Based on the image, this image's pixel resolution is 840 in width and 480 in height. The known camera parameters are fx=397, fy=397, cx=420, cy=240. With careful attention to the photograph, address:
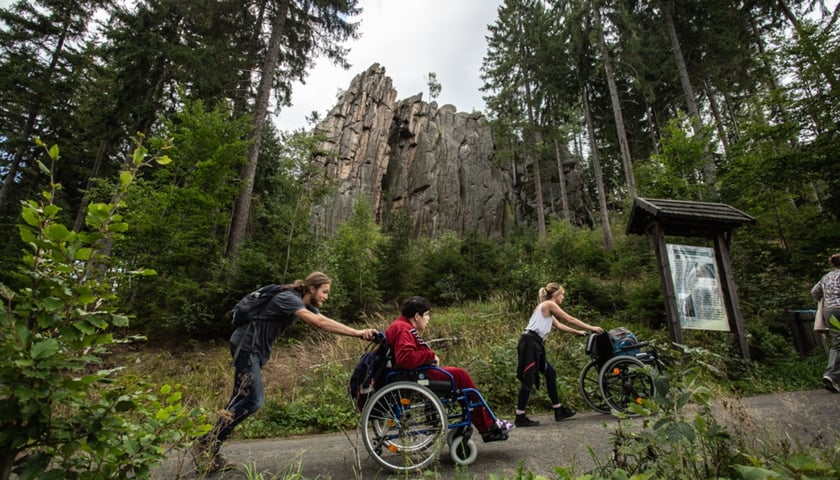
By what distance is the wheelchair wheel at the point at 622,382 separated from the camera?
4.89 meters

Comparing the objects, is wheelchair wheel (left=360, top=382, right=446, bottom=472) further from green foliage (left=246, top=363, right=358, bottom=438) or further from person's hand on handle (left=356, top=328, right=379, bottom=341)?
green foliage (left=246, top=363, right=358, bottom=438)

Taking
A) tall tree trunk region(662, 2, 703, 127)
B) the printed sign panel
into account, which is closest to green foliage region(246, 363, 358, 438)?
the printed sign panel

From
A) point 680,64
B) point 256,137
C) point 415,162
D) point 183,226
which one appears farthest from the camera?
point 415,162

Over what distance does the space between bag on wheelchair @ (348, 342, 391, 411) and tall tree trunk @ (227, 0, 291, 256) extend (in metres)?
A: 9.27

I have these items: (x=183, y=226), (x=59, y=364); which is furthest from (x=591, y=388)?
(x=183, y=226)

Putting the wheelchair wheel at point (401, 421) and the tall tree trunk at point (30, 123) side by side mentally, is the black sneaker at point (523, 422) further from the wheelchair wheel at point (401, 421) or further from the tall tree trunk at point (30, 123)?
the tall tree trunk at point (30, 123)

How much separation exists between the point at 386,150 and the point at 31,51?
74.9ft

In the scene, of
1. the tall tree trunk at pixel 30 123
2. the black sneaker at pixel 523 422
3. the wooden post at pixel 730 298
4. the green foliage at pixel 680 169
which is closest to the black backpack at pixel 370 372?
the black sneaker at pixel 523 422

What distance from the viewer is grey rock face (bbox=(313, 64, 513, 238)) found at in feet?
108

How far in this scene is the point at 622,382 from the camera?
4945 mm

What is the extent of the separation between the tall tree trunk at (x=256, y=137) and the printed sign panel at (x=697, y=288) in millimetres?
10794

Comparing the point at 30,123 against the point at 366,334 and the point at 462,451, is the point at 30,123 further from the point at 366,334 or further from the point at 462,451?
the point at 462,451

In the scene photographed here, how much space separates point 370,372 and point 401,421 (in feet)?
1.77

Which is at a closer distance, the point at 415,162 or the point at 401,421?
the point at 401,421
